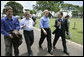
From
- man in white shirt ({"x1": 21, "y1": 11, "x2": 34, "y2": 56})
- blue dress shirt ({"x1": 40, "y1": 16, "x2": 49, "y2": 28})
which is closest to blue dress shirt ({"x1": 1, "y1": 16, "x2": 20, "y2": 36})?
man in white shirt ({"x1": 21, "y1": 11, "x2": 34, "y2": 56})

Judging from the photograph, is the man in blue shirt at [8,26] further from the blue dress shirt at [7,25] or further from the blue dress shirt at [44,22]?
the blue dress shirt at [44,22]

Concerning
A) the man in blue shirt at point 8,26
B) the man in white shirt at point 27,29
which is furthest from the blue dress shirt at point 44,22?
the man in blue shirt at point 8,26

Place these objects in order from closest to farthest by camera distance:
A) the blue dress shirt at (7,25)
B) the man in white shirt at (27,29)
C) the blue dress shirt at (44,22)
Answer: the blue dress shirt at (7,25) → the man in white shirt at (27,29) → the blue dress shirt at (44,22)

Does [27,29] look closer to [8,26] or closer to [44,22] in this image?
[44,22]

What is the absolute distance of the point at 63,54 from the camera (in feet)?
21.9

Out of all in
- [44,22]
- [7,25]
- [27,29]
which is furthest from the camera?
[44,22]

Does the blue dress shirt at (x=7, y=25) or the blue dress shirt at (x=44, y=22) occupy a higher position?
the blue dress shirt at (x=7, y=25)

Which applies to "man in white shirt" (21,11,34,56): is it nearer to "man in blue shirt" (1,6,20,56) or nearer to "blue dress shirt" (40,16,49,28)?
"blue dress shirt" (40,16,49,28)

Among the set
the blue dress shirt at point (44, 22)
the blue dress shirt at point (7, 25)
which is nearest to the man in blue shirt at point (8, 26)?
the blue dress shirt at point (7, 25)

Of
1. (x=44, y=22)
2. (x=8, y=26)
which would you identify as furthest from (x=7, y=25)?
(x=44, y=22)

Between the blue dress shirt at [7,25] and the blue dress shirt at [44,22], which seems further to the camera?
the blue dress shirt at [44,22]

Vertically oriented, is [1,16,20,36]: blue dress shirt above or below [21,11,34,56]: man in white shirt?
above

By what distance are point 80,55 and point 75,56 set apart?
259mm

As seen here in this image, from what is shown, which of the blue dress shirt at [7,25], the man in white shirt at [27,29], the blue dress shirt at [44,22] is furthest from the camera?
the blue dress shirt at [44,22]
